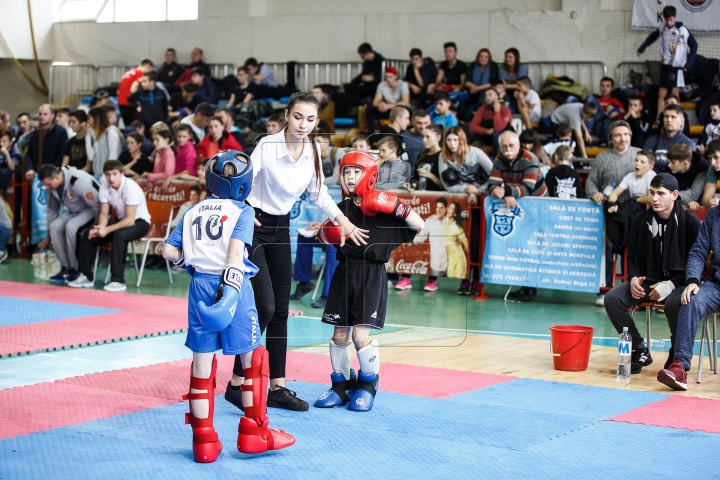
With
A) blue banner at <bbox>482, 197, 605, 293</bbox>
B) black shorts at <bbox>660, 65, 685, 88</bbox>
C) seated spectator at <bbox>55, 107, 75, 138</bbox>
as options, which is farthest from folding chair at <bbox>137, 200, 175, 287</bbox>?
black shorts at <bbox>660, 65, 685, 88</bbox>

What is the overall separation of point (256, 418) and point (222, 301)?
63cm

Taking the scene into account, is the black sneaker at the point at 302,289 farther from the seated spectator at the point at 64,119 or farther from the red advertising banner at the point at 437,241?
the seated spectator at the point at 64,119

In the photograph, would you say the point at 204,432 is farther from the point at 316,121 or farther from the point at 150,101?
the point at 150,101

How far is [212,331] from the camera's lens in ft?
14.8

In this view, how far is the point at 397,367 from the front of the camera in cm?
687

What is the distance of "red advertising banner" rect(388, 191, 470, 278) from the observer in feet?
23.1

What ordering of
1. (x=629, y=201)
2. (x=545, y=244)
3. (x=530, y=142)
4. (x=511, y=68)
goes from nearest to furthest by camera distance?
(x=629, y=201)
(x=545, y=244)
(x=530, y=142)
(x=511, y=68)

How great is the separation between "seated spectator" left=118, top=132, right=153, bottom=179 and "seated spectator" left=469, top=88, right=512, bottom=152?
484cm

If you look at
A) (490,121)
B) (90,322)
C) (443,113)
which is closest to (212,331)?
(90,322)

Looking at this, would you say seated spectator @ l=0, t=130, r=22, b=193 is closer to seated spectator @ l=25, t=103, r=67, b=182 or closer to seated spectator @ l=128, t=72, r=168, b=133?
seated spectator @ l=25, t=103, r=67, b=182

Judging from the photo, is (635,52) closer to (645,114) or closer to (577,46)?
(577,46)

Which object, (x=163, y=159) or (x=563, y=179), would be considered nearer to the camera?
(x=563, y=179)

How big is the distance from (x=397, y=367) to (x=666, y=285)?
210 centimetres

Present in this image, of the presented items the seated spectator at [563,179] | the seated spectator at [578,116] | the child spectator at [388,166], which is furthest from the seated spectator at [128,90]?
the child spectator at [388,166]
